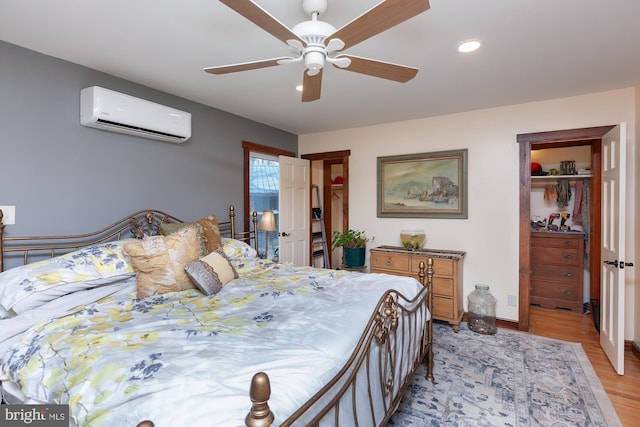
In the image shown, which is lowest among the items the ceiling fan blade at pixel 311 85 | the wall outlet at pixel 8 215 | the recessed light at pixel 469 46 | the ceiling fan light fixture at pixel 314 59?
the wall outlet at pixel 8 215

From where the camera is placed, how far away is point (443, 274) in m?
3.34

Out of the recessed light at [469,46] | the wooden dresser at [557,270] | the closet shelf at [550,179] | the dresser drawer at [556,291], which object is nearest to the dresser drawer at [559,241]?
the wooden dresser at [557,270]

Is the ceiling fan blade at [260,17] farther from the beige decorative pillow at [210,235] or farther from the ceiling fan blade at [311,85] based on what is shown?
the beige decorative pillow at [210,235]

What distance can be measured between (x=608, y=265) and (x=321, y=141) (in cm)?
352

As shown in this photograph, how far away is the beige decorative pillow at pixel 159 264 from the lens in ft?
6.34

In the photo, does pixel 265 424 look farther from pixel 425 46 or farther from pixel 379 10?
pixel 425 46

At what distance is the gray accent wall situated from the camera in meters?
2.04

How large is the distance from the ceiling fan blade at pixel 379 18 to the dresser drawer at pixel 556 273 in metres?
4.11

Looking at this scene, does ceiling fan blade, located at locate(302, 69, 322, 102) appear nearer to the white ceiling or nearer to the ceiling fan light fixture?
the ceiling fan light fixture

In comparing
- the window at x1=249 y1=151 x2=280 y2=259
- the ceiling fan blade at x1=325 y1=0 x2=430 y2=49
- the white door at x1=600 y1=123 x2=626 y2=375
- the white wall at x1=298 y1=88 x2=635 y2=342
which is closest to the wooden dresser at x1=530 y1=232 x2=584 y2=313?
the white wall at x1=298 y1=88 x2=635 y2=342

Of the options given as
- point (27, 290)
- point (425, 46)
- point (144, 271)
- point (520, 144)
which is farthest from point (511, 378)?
point (27, 290)

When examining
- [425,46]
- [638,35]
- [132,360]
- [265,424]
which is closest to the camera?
[265,424]

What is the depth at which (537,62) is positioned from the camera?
7.61ft

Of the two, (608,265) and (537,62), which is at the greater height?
(537,62)
